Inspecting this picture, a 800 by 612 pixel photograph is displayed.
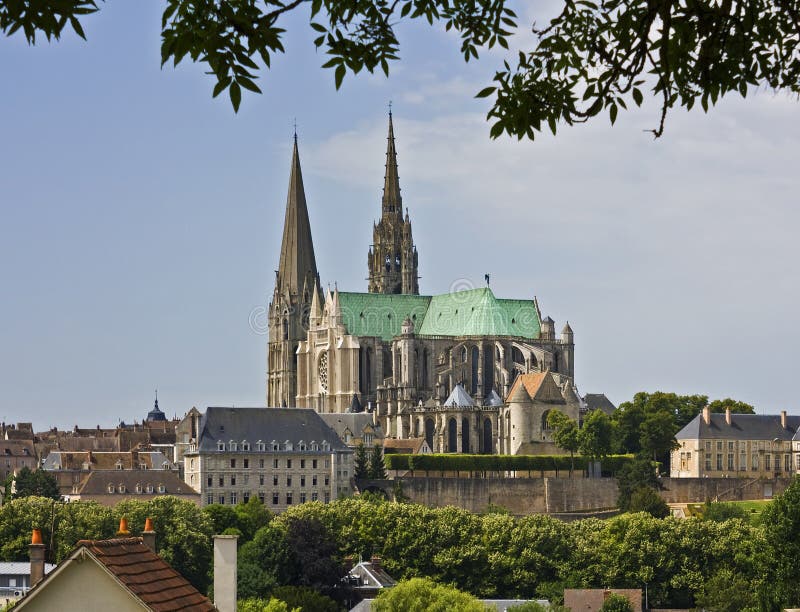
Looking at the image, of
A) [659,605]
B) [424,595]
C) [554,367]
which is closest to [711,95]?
[424,595]

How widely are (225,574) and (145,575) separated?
7390mm

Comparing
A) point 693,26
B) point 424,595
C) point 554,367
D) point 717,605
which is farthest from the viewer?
point 554,367

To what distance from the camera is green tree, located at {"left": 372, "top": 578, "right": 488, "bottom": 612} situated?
222 ft

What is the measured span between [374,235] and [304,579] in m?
103

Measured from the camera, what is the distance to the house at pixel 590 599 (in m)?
77.4

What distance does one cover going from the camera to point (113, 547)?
16453mm

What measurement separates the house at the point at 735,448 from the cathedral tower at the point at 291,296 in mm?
44350

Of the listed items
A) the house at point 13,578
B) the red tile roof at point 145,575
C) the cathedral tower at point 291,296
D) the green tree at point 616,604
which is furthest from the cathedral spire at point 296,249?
the red tile roof at point 145,575

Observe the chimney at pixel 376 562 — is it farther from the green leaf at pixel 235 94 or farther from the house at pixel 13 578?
the green leaf at pixel 235 94

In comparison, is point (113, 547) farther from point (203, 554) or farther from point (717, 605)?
point (203, 554)

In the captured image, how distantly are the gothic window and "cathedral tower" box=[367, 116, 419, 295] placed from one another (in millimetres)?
20394

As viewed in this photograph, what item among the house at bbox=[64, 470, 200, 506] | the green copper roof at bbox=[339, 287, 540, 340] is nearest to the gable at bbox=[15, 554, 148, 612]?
the house at bbox=[64, 470, 200, 506]

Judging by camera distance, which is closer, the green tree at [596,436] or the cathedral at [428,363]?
the green tree at [596,436]

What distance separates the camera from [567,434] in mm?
135125
